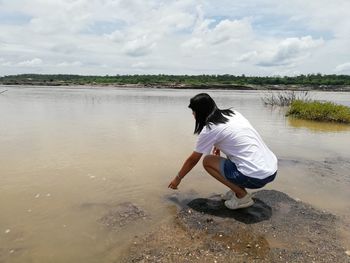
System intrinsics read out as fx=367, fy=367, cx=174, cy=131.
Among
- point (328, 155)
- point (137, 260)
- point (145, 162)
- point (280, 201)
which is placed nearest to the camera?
point (137, 260)

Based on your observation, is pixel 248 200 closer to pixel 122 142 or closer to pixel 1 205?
pixel 1 205

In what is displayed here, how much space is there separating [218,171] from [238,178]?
1.10ft

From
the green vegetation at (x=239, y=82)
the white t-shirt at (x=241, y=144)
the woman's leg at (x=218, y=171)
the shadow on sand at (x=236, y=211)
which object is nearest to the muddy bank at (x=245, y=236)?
the shadow on sand at (x=236, y=211)

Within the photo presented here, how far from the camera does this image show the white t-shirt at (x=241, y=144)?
13.8 ft

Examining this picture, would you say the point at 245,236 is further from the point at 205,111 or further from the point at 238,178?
the point at 205,111

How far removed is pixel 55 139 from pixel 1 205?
492 centimetres

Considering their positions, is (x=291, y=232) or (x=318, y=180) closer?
(x=291, y=232)

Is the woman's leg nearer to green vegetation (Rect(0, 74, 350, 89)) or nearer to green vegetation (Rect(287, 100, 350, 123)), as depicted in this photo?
green vegetation (Rect(287, 100, 350, 123))

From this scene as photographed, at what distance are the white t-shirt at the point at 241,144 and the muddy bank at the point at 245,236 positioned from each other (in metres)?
0.66

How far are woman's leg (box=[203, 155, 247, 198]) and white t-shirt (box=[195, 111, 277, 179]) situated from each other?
14.5 inches

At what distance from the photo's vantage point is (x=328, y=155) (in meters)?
8.73

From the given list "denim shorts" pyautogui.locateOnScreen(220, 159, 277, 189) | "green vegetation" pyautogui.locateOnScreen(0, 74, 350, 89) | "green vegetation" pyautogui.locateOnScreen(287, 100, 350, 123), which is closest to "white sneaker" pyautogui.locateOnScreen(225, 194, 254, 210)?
"denim shorts" pyautogui.locateOnScreen(220, 159, 277, 189)

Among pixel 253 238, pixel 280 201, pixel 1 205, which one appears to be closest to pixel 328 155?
pixel 280 201

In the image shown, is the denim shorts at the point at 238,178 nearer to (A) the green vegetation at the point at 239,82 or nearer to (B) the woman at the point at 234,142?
(B) the woman at the point at 234,142
